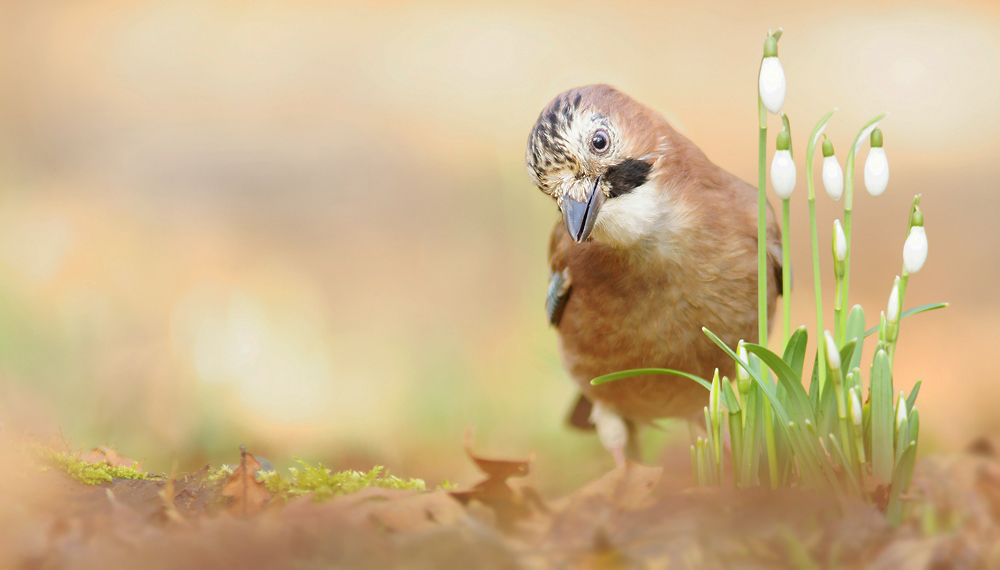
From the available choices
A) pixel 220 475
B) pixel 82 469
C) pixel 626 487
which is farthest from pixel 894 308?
pixel 82 469

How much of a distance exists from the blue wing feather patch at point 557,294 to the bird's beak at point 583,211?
55 centimetres

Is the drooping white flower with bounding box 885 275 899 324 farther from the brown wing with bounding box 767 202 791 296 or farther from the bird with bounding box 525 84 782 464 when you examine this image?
the brown wing with bounding box 767 202 791 296

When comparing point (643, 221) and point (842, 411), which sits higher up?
point (643, 221)

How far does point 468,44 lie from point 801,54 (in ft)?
10.4

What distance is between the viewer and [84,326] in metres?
3.84

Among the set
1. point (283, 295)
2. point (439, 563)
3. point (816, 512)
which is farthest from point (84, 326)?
point (816, 512)

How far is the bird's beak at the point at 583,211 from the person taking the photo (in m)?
1.89

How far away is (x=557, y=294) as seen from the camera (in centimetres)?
254

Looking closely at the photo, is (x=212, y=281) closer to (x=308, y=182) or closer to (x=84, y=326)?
(x=84, y=326)

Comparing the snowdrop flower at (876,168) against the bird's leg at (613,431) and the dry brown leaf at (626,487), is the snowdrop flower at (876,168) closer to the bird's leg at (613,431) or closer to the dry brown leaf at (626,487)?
the dry brown leaf at (626,487)

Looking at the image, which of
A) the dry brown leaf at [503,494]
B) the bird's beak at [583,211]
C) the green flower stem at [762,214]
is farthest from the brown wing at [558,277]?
the dry brown leaf at [503,494]

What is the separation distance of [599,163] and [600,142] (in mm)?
54

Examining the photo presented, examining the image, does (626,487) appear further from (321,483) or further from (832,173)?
(832,173)

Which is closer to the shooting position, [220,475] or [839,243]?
[839,243]
